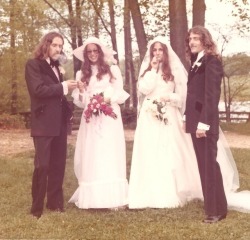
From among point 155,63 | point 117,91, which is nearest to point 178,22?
point 155,63

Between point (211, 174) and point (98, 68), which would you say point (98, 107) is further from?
point (211, 174)

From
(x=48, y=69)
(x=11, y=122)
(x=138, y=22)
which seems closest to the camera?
(x=48, y=69)

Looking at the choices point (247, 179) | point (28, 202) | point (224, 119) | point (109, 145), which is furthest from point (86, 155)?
point (224, 119)

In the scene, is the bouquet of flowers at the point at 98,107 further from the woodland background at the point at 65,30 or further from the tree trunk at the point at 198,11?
the woodland background at the point at 65,30

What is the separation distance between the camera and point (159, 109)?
767cm

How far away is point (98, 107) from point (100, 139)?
19.9 inches

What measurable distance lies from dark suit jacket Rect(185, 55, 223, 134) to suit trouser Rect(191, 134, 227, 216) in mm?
168

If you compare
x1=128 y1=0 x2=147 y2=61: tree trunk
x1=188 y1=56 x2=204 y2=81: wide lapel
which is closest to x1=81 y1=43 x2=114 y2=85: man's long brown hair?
x1=188 y1=56 x2=204 y2=81: wide lapel

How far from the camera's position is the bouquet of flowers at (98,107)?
7.41 metres

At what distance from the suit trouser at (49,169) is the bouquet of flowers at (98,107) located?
0.38m

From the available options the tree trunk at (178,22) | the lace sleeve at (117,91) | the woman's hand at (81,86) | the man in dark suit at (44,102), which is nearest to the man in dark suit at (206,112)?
the lace sleeve at (117,91)

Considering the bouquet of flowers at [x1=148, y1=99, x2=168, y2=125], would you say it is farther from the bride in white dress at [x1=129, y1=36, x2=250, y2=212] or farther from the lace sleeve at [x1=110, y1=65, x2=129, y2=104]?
the lace sleeve at [x1=110, y1=65, x2=129, y2=104]

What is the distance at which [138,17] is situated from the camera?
14812 mm

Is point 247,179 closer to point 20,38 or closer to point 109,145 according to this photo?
point 109,145
